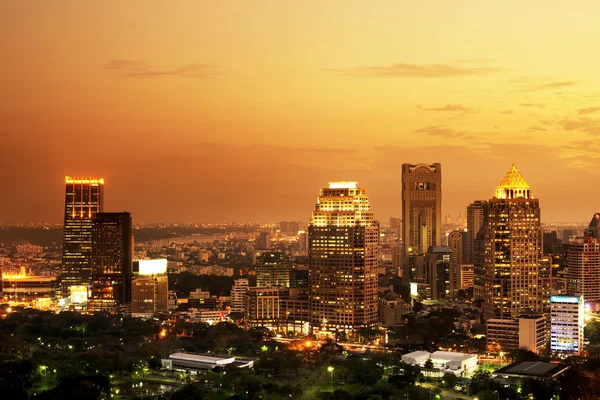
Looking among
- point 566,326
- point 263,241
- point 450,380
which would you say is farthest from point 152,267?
point 263,241

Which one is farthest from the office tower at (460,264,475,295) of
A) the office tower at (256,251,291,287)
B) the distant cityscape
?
the office tower at (256,251,291,287)

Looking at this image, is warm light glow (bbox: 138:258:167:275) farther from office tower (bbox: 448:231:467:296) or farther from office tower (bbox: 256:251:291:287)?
office tower (bbox: 448:231:467:296)

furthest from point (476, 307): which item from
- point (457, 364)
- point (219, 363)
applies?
point (219, 363)

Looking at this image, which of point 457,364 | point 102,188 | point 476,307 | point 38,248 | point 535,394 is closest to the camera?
point 535,394

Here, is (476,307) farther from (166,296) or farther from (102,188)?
(102,188)

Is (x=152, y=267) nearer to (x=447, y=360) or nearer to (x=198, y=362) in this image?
(x=198, y=362)
